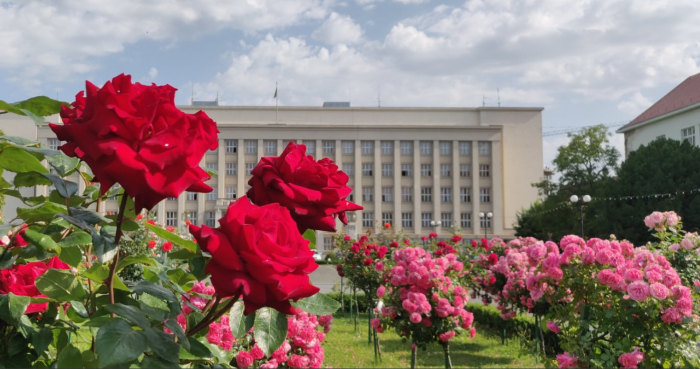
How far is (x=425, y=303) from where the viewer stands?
6.66 meters

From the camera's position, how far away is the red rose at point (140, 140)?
2.44ft

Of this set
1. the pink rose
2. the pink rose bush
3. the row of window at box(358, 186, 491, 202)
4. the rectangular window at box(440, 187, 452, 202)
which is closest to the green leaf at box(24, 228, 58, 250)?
the pink rose

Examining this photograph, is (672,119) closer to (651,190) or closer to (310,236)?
(651,190)

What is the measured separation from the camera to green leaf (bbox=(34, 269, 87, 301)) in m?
0.91

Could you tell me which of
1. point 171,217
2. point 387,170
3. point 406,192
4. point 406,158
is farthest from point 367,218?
point 171,217

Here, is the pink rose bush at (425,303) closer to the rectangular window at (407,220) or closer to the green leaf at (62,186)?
the green leaf at (62,186)

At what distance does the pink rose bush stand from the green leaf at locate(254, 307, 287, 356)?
5875mm

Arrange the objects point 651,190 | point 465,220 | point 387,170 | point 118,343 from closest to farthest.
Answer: point 118,343 < point 651,190 < point 465,220 < point 387,170

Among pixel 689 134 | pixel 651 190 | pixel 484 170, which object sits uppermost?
pixel 689 134

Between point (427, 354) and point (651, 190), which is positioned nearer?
point (427, 354)

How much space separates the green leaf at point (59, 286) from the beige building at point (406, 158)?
5243 cm

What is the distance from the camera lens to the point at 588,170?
39156mm

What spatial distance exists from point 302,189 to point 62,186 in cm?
40

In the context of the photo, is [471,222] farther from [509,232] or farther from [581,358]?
[581,358]
